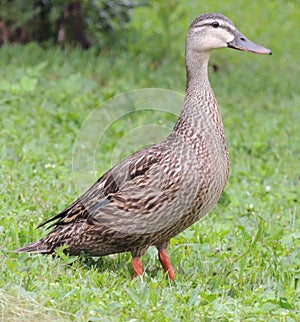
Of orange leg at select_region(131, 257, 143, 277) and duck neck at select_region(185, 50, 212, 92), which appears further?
duck neck at select_region(185, 50, 212, 92)

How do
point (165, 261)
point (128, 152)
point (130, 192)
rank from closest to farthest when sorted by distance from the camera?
point (130, 192) < point (165, 261) < point (128, 152)

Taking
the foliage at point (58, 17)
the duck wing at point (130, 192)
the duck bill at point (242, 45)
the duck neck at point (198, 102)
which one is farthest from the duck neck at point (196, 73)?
the foliage at point (58, 17)

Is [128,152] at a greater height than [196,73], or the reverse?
[196,73]

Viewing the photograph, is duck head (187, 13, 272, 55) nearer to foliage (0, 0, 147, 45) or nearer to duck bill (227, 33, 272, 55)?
duck bill (227, 33, 272, 55)

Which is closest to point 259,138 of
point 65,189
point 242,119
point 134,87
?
point 242,119

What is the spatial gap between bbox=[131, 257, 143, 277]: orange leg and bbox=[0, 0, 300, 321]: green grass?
0.30ft

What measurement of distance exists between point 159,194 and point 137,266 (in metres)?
0.60

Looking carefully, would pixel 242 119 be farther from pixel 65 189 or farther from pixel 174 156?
pixel 174 156

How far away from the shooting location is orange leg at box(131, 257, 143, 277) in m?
6.17

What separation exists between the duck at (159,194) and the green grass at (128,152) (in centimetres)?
22

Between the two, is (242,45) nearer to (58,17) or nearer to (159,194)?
(159,194)

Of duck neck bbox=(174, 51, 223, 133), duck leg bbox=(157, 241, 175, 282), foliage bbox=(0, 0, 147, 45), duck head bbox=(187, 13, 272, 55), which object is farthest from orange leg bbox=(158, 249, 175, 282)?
foliage bbox=(0, 0, 147, 45)

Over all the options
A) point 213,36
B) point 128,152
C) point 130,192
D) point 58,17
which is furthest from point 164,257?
point 58,17

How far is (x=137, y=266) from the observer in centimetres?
621
